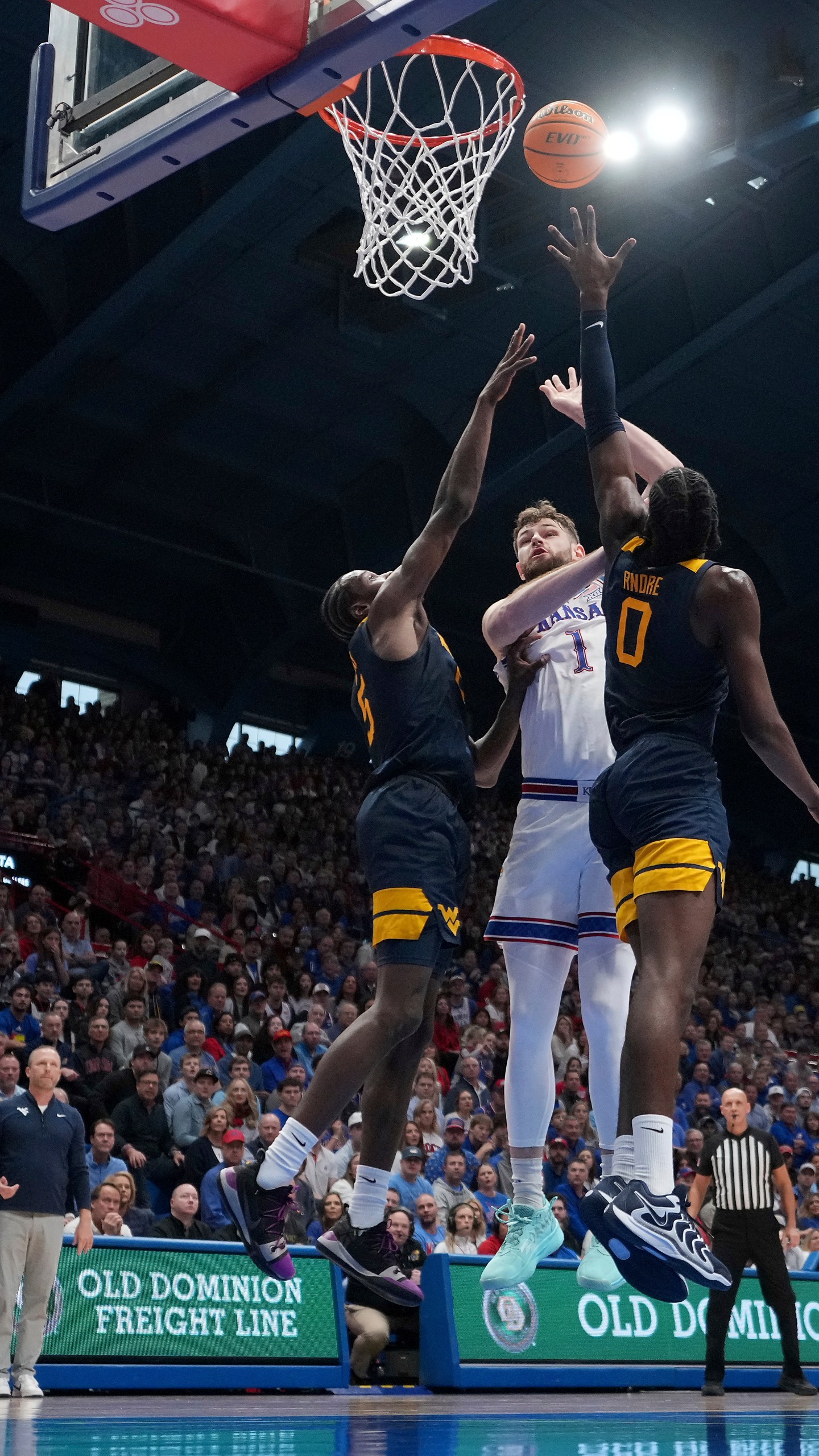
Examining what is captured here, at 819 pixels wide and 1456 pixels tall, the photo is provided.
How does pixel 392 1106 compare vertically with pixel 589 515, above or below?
below

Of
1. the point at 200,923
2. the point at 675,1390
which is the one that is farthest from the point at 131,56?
the point at 200,923

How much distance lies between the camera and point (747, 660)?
5328 millimetres

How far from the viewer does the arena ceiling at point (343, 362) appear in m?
19.0

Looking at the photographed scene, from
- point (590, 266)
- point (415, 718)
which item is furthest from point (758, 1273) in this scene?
point (590, 266)

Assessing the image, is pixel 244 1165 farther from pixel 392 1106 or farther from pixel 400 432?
pixel 400 432

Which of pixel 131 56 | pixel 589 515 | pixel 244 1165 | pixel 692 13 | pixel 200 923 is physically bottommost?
pixel 244 1165

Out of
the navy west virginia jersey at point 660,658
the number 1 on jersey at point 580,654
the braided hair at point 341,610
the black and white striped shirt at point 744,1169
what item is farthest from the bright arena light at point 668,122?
the navy west virginia jersey at point 660,658

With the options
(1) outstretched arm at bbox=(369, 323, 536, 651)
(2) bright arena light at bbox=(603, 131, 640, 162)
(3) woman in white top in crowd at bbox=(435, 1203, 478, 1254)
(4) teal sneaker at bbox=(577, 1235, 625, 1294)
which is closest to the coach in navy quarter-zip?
(3) woman in white top in crowd at bbox=(435, 1203, 478, 1254)

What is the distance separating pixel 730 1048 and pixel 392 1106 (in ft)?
56.4

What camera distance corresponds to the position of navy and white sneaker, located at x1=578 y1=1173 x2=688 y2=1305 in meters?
4.98

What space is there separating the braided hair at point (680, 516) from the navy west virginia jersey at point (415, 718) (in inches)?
50.8

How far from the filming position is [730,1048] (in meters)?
22.7

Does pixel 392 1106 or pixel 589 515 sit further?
pixel 589 515

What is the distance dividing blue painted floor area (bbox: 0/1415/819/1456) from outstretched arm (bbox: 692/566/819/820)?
2.51 meters
